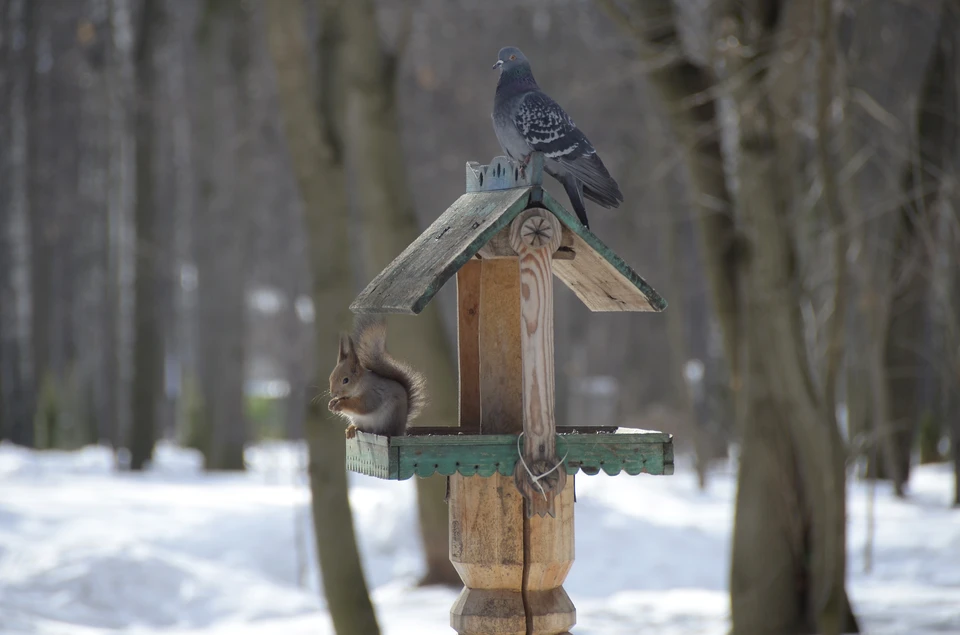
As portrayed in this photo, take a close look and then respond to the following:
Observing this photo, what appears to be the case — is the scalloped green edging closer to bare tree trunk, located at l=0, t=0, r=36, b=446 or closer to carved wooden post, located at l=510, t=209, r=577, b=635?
carved wooden post, located at l=510, t=209, r=577, b=635

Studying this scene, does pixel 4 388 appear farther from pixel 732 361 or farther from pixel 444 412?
Answer: pixel 732 361

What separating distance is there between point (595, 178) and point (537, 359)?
570mm

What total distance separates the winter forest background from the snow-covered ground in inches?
1.7

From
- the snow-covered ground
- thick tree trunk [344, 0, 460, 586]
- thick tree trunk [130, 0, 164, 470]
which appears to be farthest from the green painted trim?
thick tree trunk [130, 0, 164, 470]

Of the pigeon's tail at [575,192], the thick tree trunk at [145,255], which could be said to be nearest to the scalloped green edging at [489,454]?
the pigeon's tail at [575,192]

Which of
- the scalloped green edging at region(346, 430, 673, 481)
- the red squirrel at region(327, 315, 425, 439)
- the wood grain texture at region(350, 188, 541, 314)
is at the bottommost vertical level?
the scalloped green edging at region(346, 430, 673, 481)

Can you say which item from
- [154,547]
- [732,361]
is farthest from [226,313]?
[732,361]

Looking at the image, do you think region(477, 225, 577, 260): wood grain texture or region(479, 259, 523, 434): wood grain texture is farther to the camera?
region(479, 259, 523, 434): wood grain texture

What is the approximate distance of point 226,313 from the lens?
1714 centimetres

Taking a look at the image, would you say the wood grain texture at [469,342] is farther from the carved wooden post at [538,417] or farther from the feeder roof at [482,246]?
the carved wooden post at [538,417]

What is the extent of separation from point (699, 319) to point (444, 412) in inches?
837

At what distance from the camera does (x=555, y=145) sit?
3189 mm

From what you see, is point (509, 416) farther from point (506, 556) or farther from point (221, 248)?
point (221, 248)

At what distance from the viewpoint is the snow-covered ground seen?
8.09 m
